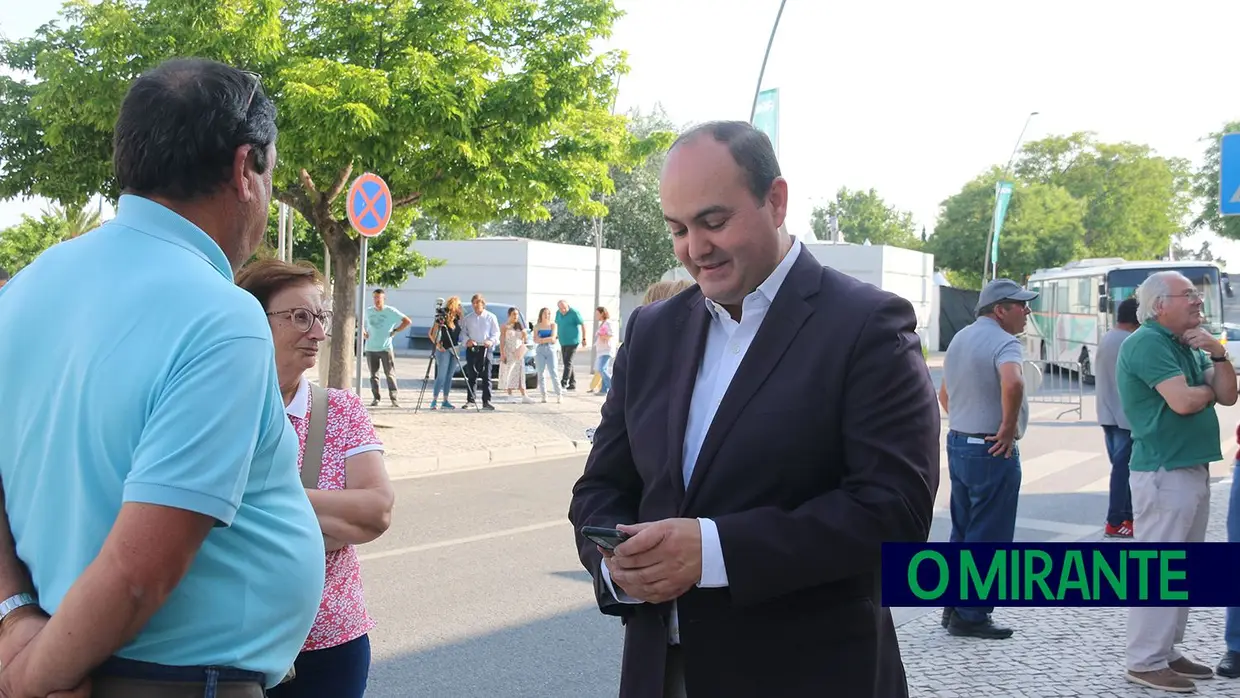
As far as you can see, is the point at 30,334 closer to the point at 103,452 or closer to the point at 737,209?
the point at 103,452

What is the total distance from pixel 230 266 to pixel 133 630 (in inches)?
24.3

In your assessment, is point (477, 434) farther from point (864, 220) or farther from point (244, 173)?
point (864, 220)

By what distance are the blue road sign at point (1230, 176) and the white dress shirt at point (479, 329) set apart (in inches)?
473

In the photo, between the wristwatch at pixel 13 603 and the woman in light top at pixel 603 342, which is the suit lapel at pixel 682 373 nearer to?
the wristwatch at pixel 13 603

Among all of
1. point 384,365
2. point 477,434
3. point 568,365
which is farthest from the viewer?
point 568,365

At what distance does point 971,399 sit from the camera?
654 centimetres

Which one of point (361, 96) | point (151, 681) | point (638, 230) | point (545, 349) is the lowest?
point (151, 681)

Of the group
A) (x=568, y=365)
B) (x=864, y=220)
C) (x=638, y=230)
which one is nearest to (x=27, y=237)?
(x=638, y=230)

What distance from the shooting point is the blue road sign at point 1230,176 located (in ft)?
27.5

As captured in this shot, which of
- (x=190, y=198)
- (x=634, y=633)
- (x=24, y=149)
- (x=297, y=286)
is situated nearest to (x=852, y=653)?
(x=634, y=633)

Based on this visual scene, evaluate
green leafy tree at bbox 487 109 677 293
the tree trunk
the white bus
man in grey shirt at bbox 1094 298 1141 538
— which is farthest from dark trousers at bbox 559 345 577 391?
green leafy tree at bbox 487 109 677 293

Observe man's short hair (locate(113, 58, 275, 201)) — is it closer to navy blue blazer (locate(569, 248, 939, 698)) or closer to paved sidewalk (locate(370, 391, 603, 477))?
navy blue blazer (locate(569, 248, 939, 698))

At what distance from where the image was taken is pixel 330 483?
296 centimetres

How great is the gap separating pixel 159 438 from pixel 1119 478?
8.81m
